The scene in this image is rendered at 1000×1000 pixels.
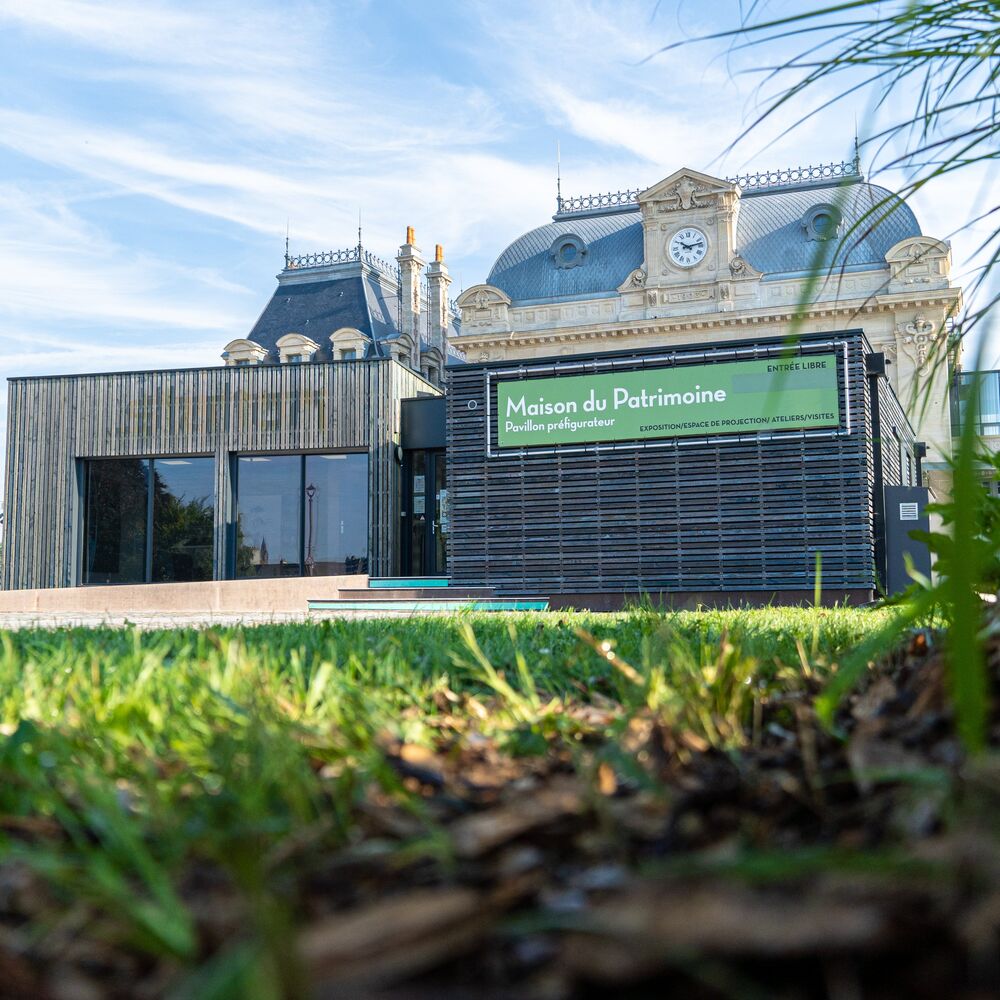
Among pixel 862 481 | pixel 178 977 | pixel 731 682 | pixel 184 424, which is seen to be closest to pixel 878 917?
pixel 178 977

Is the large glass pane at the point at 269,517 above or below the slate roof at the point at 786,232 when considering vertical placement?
below

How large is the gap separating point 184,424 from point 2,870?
2216cm

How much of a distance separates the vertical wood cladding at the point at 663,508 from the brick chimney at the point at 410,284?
87.0 ft

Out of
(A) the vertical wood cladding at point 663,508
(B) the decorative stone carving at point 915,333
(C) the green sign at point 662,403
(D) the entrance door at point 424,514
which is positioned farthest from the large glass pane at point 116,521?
(B) the decorative stone carving at point 915,333

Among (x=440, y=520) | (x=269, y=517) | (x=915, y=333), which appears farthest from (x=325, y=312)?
(x=915, y=333)

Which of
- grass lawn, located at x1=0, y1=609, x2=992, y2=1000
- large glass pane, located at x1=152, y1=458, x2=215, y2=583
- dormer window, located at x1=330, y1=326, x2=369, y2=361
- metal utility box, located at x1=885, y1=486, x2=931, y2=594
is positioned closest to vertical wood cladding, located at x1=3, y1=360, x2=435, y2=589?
large glass pane, located at x1=152, y1=458, x2=215, y2=583

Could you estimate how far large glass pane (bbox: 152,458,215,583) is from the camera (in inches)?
862

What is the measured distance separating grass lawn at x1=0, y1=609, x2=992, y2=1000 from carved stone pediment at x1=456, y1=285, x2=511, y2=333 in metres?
36.1

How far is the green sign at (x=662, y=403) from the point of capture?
567 inches

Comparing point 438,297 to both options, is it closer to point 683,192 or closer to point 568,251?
point 568,251

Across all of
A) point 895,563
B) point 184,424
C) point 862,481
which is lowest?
point 895,563

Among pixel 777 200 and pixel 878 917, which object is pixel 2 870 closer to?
pixel 878 917

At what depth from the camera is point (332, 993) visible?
2.43 ft

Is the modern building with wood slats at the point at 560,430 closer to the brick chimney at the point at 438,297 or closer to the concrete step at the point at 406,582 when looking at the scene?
the concrete step at the point at 406,582
